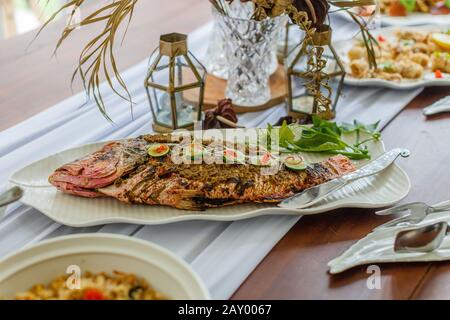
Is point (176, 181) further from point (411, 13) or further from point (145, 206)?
point (411, 13)

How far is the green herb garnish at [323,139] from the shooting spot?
1.37 metres

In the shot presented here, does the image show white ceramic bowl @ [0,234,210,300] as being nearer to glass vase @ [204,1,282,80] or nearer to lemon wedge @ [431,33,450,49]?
glass vase @ [204,1,282,80]

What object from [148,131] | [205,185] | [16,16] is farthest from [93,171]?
[16,16]

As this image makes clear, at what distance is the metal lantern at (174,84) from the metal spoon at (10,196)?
48cm

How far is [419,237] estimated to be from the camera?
41.3 inches

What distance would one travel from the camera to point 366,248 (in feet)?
3.53

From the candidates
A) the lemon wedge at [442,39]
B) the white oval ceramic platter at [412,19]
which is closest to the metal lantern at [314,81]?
the lemon wedge at [442,39]

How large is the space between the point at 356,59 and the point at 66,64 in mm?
1002

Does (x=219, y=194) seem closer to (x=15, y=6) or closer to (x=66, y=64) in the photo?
(x=66, y=64)

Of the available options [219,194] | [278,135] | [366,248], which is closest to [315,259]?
[366,248]

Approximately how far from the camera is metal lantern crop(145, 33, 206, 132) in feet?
4.72

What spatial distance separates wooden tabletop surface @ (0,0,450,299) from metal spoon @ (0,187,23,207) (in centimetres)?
45

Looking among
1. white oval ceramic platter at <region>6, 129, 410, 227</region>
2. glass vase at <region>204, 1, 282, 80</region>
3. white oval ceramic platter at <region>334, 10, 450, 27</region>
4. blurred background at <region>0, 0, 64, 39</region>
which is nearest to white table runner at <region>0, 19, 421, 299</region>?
white oval ceramic platter at <region>6, 129, 410, 227</region>

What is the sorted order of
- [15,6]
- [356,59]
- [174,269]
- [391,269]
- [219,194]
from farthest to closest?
[15,6], [356,59], [219,194], [391,269], [174,269]
